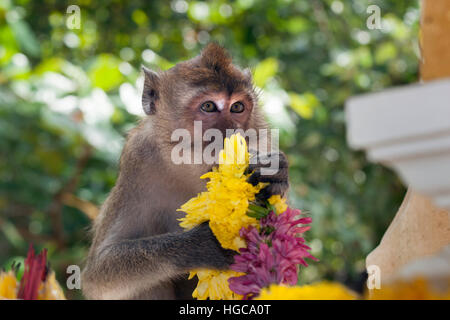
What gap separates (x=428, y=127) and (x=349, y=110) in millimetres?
136

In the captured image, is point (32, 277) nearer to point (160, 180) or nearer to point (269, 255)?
point (160, 180)

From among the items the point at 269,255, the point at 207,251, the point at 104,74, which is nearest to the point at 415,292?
the point at 269,255

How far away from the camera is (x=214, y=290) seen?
1.75m

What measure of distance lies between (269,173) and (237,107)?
847mm

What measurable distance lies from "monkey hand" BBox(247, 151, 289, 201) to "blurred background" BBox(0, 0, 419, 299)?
254 cm

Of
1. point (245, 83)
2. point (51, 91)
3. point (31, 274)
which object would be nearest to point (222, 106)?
point (245, 83)

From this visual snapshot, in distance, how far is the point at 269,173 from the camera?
1804 mm

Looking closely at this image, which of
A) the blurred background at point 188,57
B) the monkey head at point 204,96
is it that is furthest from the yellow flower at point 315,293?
the blurred background at point 188,57

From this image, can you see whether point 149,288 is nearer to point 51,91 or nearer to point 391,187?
point 51,91

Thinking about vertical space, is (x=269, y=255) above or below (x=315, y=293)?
above

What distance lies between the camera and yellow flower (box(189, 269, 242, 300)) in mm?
1702

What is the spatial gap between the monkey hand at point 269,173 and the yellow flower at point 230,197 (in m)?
0.02

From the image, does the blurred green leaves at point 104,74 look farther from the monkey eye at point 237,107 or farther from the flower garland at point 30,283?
the flower garland at point 30,283

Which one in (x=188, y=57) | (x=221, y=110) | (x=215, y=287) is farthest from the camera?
(x=188, y=57)
